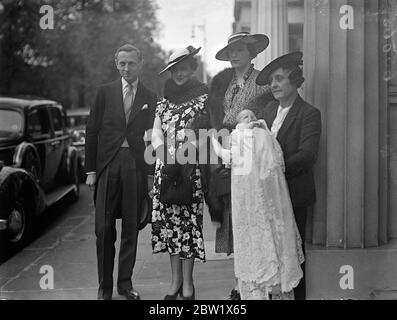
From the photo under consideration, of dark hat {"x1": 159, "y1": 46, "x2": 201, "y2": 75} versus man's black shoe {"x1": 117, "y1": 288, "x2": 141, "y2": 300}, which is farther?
man's black shoe {"x1": 117, "y1": 288, "x2": 141, "y2": 300}

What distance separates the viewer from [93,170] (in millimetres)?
4016

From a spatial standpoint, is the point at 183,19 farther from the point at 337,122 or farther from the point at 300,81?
the point at 337,122

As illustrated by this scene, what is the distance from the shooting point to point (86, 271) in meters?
4.12

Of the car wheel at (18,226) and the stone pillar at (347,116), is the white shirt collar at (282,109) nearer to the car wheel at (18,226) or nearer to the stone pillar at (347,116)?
the stone pillar at (347,116)

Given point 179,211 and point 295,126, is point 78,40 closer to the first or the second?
point 179,211

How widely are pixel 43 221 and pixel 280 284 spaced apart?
201cm

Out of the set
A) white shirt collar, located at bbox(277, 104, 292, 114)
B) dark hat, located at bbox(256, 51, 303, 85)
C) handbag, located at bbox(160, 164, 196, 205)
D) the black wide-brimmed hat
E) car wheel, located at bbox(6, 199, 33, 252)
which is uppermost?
the black wide-brimmed hat

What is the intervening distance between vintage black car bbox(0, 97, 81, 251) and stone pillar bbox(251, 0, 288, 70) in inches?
75.0

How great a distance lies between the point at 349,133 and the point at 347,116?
13 cm

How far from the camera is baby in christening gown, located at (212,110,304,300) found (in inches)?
144

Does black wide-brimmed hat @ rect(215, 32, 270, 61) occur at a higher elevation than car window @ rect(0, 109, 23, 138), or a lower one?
higher

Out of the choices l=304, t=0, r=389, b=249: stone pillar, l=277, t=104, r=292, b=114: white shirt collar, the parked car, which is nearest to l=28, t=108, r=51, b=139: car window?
the parked car

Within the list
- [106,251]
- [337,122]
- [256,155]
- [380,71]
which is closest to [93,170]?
[106,251]

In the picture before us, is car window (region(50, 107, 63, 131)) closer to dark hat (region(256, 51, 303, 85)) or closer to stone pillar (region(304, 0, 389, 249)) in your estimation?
dark hat (region(256, 51, 303, 85))
